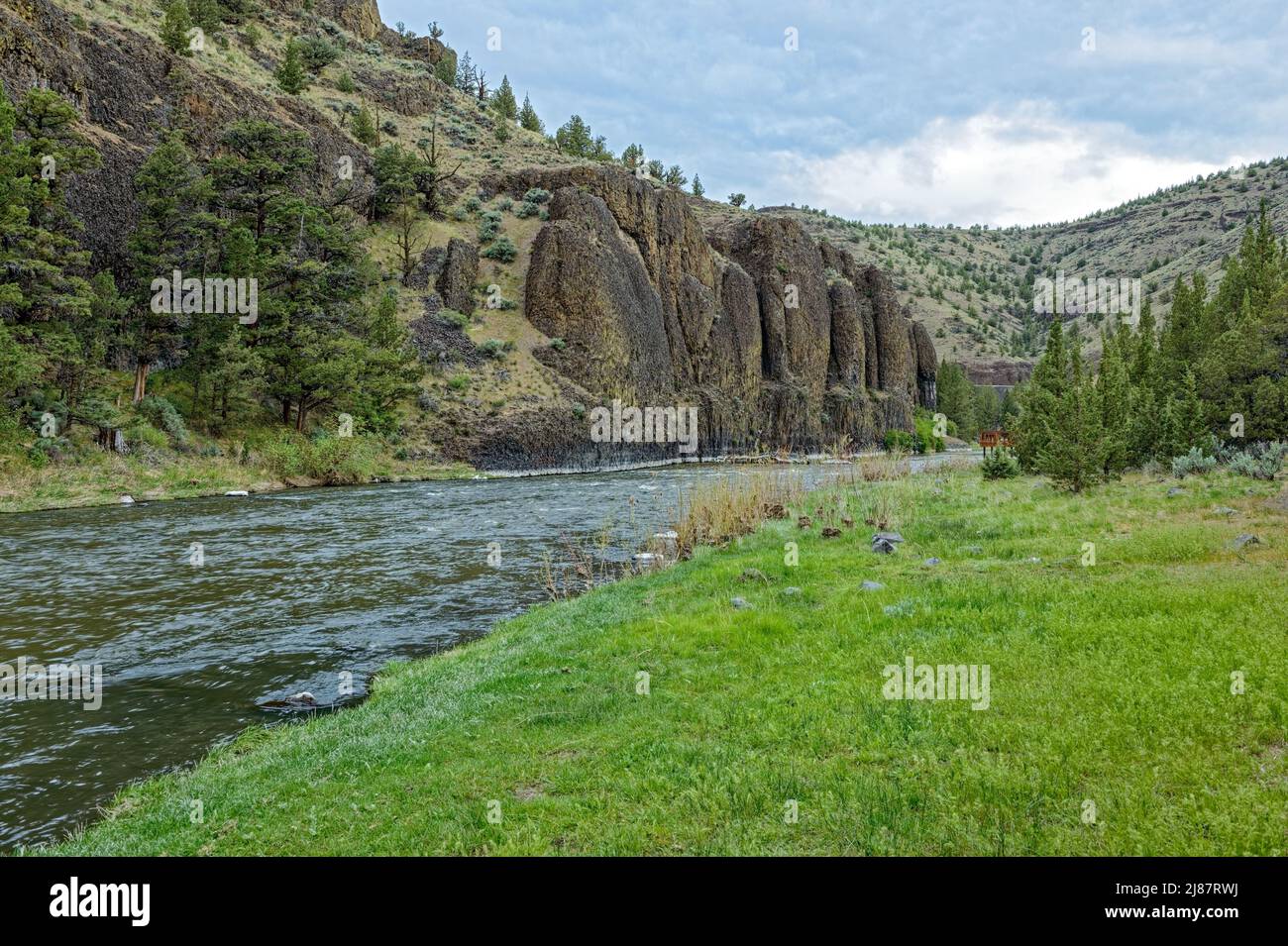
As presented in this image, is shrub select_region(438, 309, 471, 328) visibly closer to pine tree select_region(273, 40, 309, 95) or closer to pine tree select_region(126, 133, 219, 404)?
pine tree select_region(126, 133, 219, 404)

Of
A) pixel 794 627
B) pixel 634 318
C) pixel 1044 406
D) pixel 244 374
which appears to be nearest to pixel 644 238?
pixel 634 318

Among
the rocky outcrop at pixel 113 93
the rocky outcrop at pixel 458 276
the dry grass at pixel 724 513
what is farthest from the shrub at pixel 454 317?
the dry grass at pixel 724 513

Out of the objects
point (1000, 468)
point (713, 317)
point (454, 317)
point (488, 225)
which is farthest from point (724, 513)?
point (713, 317)

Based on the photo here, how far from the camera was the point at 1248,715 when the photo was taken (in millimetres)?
5891

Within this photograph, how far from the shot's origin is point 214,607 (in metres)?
15.0

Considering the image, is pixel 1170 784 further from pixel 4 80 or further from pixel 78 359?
pixel 4 80

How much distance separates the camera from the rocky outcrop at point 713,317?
2741 inches

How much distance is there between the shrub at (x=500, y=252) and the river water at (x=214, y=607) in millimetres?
46860

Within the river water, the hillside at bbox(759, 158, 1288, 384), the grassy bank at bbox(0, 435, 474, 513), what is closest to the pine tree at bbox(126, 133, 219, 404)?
the grassy bank at bbox(0, 435, 474, 513)

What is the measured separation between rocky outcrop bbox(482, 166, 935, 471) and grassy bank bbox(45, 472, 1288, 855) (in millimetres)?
55675

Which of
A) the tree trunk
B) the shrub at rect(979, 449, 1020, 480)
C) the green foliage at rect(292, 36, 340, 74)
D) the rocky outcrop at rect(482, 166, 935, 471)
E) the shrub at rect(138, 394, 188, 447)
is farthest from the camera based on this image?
the green foliage at rect(292, 36, 340, 74)

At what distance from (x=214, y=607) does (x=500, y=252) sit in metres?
62.1

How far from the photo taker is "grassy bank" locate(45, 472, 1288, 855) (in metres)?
4.93

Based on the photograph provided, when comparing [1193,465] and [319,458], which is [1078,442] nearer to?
[1193,465]
